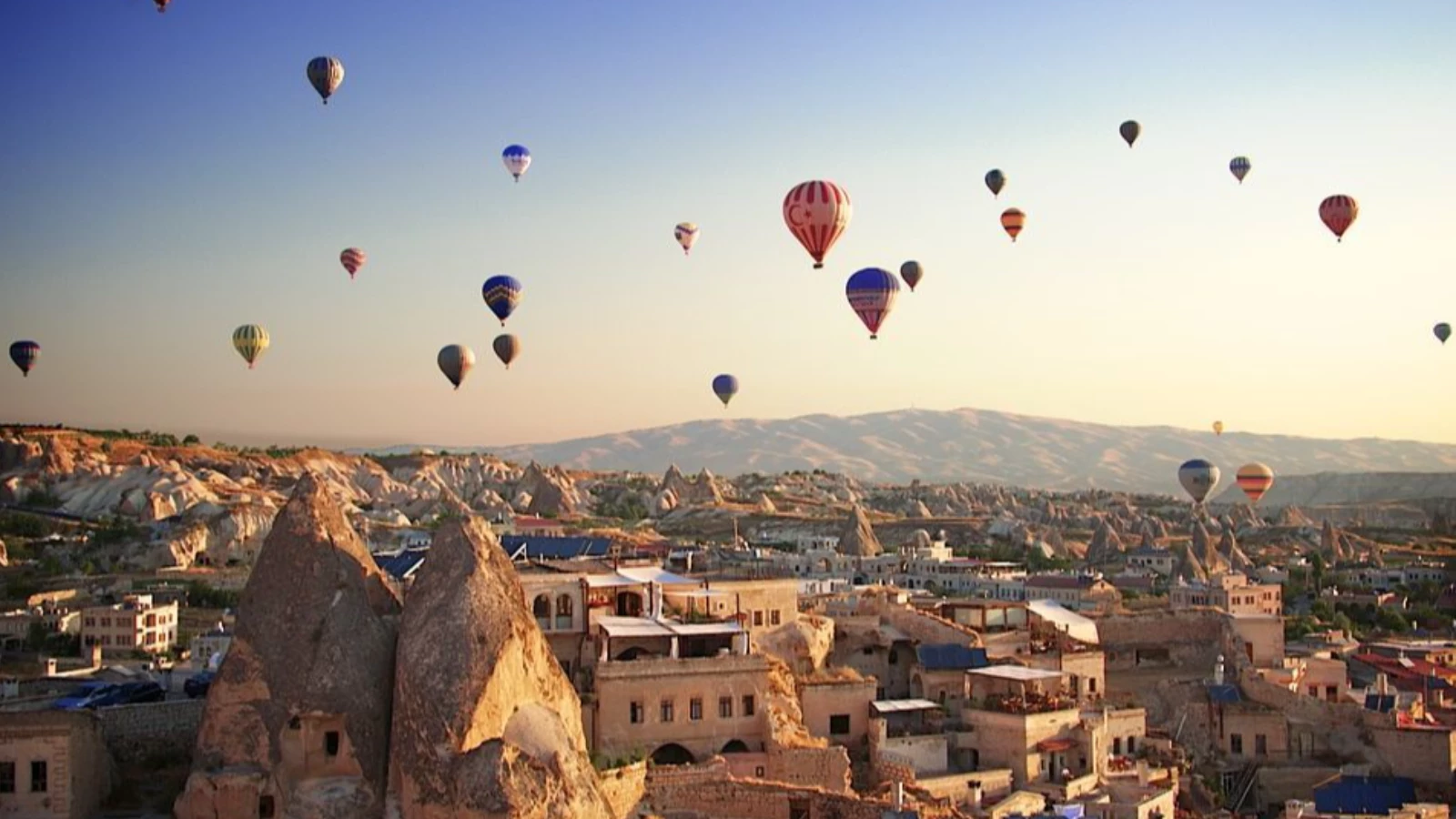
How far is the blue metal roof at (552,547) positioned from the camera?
38.7 m

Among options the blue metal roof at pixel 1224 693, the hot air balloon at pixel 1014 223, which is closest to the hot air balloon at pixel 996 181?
the hot air balloon at pixel 1014 223

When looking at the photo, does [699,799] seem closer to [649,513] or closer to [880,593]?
[880,593]

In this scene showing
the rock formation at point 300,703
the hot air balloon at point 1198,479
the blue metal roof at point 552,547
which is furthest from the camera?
the hot air balloon at point 1198,479

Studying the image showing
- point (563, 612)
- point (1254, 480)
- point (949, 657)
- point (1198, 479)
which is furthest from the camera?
point (1254, 480)

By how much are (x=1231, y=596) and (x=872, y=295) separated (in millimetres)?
17225

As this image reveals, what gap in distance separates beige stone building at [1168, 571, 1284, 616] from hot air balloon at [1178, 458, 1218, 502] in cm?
557

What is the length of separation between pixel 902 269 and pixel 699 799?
120ft

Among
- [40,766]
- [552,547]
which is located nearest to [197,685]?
[40,766]

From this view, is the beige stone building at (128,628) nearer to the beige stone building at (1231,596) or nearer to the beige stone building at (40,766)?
the beige stone building at (40,766)

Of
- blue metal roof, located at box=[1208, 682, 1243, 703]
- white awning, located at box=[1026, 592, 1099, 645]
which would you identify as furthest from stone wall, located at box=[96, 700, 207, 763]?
blue metal roof, located at box=[1208, 682, 1243, 703]

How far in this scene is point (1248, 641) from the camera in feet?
133

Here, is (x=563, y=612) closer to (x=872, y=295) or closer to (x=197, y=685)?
(x=197, y=685)

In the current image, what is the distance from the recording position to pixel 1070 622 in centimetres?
3884

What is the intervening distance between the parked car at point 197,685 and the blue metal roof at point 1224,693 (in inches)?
827
